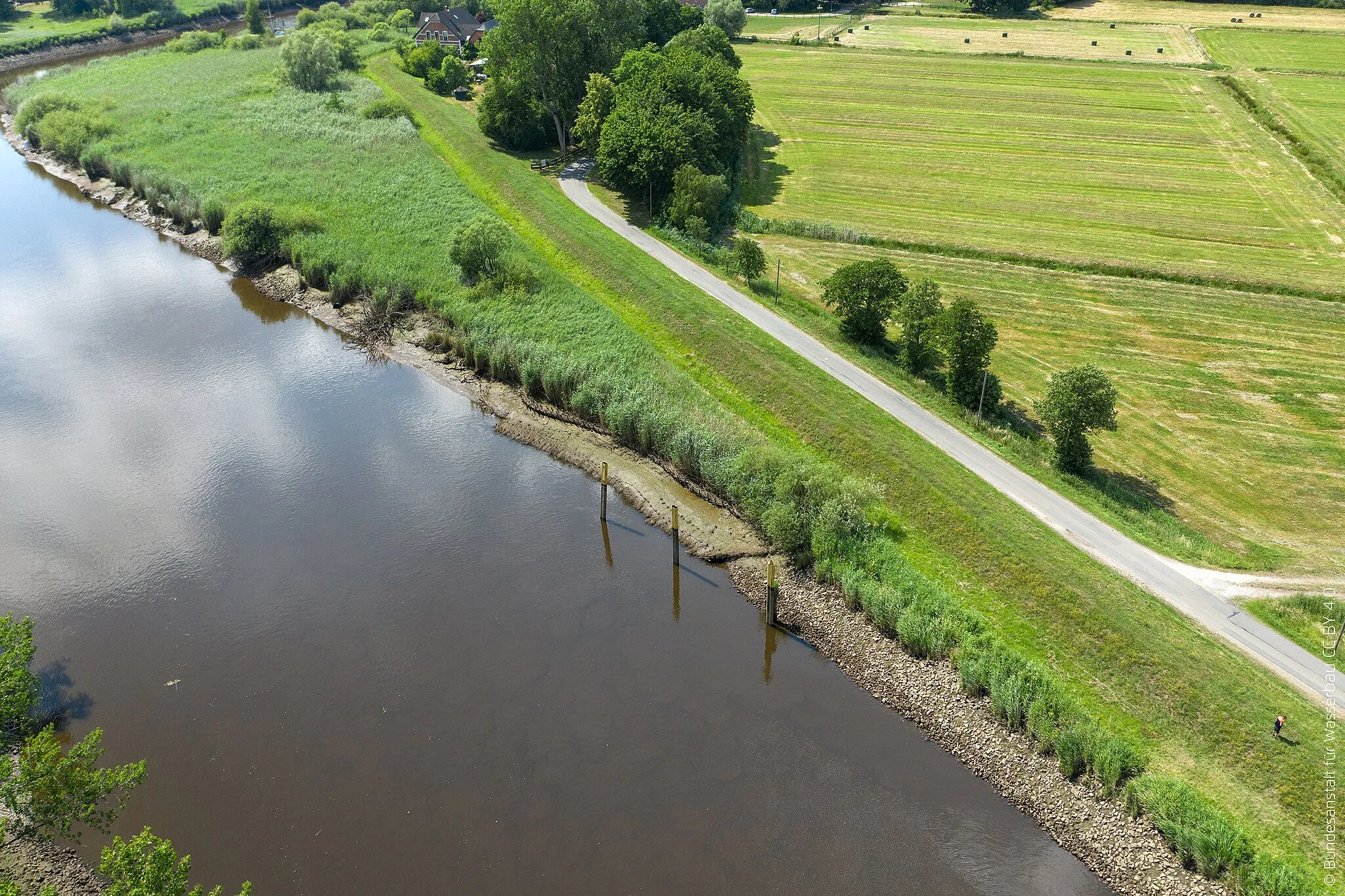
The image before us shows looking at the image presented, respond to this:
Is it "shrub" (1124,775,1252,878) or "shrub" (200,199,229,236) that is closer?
"shrub" (1124,775,1252,878)

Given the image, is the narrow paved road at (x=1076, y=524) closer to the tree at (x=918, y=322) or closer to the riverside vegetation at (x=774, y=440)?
the riverside vegetation at (x=774, y=440)

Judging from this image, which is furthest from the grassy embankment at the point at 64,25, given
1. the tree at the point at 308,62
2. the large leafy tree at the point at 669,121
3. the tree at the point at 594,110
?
the large leafy tree at the point at 669,121

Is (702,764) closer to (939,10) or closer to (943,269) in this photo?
(943,269)

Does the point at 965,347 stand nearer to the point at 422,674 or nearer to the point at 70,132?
the point at 422,674

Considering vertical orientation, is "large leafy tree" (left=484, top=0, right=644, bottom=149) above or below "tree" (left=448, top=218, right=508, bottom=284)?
above

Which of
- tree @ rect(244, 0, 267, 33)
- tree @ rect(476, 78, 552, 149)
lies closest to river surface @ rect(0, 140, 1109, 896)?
tree @ rect(476, 78, 552, 149)

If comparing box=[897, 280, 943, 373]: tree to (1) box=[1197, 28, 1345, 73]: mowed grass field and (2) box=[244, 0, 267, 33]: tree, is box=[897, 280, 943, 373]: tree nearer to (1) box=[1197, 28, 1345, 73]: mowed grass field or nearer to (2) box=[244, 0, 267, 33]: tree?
(1) box=[1197, 28, 1345, 73]: mowed grass field
